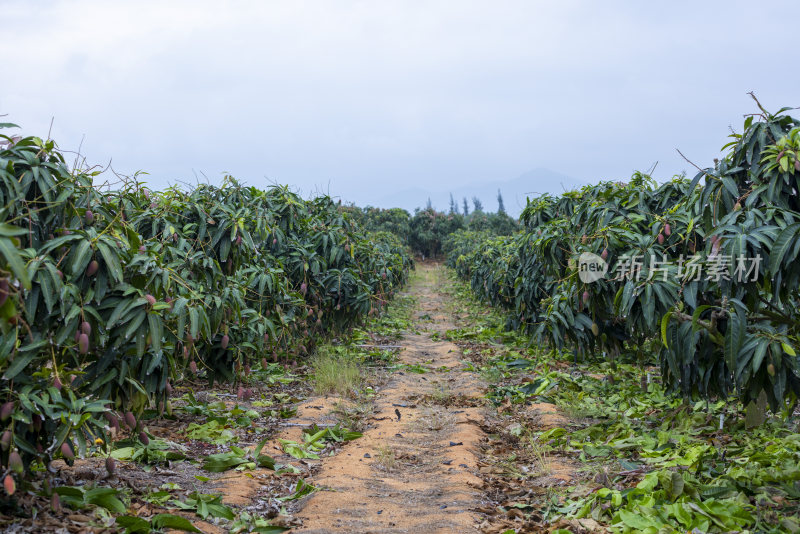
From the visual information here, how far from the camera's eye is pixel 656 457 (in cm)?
364

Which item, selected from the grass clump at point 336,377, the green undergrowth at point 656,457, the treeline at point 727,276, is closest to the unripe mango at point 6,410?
the green undergrowth at point 656,457

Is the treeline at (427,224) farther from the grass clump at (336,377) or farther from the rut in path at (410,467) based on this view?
the rut in path at (410,467)

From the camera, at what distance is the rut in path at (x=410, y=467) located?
311 centimetres

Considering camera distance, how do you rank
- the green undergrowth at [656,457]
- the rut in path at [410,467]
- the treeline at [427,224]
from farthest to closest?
the treeline at [427,224] → the rut in path at [410,467] → the green undergrowth at [656,457]

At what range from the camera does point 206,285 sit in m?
4.87

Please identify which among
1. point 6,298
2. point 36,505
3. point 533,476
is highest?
point 6,298

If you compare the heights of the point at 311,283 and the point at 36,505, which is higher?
the point at 311,283

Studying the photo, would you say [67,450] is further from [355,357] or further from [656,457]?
[355,357]

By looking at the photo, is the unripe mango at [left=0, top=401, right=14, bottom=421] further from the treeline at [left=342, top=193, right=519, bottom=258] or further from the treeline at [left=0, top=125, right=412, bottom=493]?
the treeline at [left=342, top=193, right=519, bottom=258]

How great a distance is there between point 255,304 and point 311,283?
1.46 meters

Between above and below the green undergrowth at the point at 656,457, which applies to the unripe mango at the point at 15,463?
above

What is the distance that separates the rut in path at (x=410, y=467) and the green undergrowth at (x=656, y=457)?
446mm

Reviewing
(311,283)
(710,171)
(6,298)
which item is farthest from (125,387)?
(311,283)

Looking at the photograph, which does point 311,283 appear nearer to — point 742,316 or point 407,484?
point 407,484
